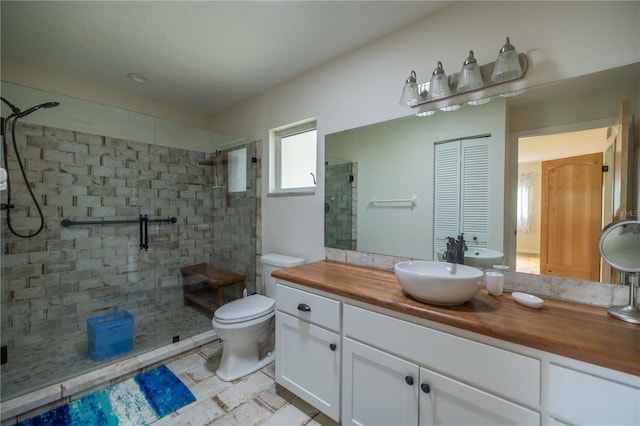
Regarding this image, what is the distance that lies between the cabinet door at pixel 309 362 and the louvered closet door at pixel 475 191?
949 millimetres

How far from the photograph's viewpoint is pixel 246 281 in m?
2.69

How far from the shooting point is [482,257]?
1352mm

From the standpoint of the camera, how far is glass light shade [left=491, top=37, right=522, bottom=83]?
46.4 inches

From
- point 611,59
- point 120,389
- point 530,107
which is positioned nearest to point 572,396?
point 530,107

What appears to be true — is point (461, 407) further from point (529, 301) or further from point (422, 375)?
point (529, 301)

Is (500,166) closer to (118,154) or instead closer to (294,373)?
(294,373)

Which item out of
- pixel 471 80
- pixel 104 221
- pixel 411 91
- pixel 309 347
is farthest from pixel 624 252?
pixel 104 221

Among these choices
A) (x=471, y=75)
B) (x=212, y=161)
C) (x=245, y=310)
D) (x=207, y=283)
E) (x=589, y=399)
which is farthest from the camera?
(x=212, y=161)

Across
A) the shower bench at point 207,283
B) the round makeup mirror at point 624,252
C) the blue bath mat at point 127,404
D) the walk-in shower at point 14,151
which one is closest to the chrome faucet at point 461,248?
the round makeup mirror at point 624,252

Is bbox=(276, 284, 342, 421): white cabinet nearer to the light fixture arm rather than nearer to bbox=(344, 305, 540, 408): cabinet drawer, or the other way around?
bbox=(344, 305, 540, 408): cabinet drawer

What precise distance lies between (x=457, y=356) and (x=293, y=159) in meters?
1.98

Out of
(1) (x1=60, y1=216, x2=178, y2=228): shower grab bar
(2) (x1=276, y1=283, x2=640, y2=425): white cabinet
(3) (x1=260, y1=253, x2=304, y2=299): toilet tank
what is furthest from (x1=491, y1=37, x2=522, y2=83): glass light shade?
(1) (x1=60, y1=216, x2=178, y2=228): shower grab bar

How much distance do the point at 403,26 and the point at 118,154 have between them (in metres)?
2.75

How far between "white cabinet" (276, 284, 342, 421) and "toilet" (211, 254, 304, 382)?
0.30 m
